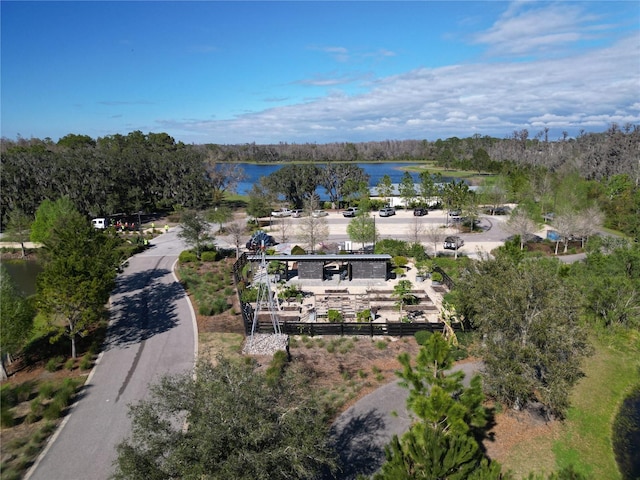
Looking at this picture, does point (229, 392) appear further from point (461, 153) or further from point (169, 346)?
point (461, 153)

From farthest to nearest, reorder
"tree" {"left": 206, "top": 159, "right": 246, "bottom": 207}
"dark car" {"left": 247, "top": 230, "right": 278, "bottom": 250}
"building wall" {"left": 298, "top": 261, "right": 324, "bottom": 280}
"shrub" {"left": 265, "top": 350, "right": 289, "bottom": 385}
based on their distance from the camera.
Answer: "tree" {"left": 206, "top": 159, "right": 246, "bottom": 207}, "dark car" {"left": 247, "top": 230, "right": 278, "bottom": 250}, "building wall" {"left": 298, "top": 261, "right": 324, "bottom": 280}, "shrub" {"left": 265, "top": 350, "right": 289, "bottom": 385}

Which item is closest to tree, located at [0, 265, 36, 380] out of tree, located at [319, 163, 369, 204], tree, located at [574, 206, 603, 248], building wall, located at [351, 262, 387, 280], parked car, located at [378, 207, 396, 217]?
building wall, located at [351, 262, 387, 280]

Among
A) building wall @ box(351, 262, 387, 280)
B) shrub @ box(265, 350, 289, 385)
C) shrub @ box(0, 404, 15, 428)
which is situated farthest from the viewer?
building wall @ box(351, 262, 387, 280)

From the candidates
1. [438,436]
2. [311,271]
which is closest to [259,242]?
[311,271]

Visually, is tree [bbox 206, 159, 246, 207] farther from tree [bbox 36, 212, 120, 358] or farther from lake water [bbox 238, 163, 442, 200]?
tree [bbox 36, 212, 120, 358]

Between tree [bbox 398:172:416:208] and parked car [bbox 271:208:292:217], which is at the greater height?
tree [bbox 398:172:416:208]

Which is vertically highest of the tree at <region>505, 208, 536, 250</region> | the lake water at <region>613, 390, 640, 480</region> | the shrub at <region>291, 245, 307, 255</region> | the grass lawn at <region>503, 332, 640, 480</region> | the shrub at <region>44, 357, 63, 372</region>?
the tree at <region>505, 208, 536, 250</region>

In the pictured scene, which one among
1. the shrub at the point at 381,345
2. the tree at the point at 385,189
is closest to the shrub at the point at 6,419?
the shrub at the point at 381,345
